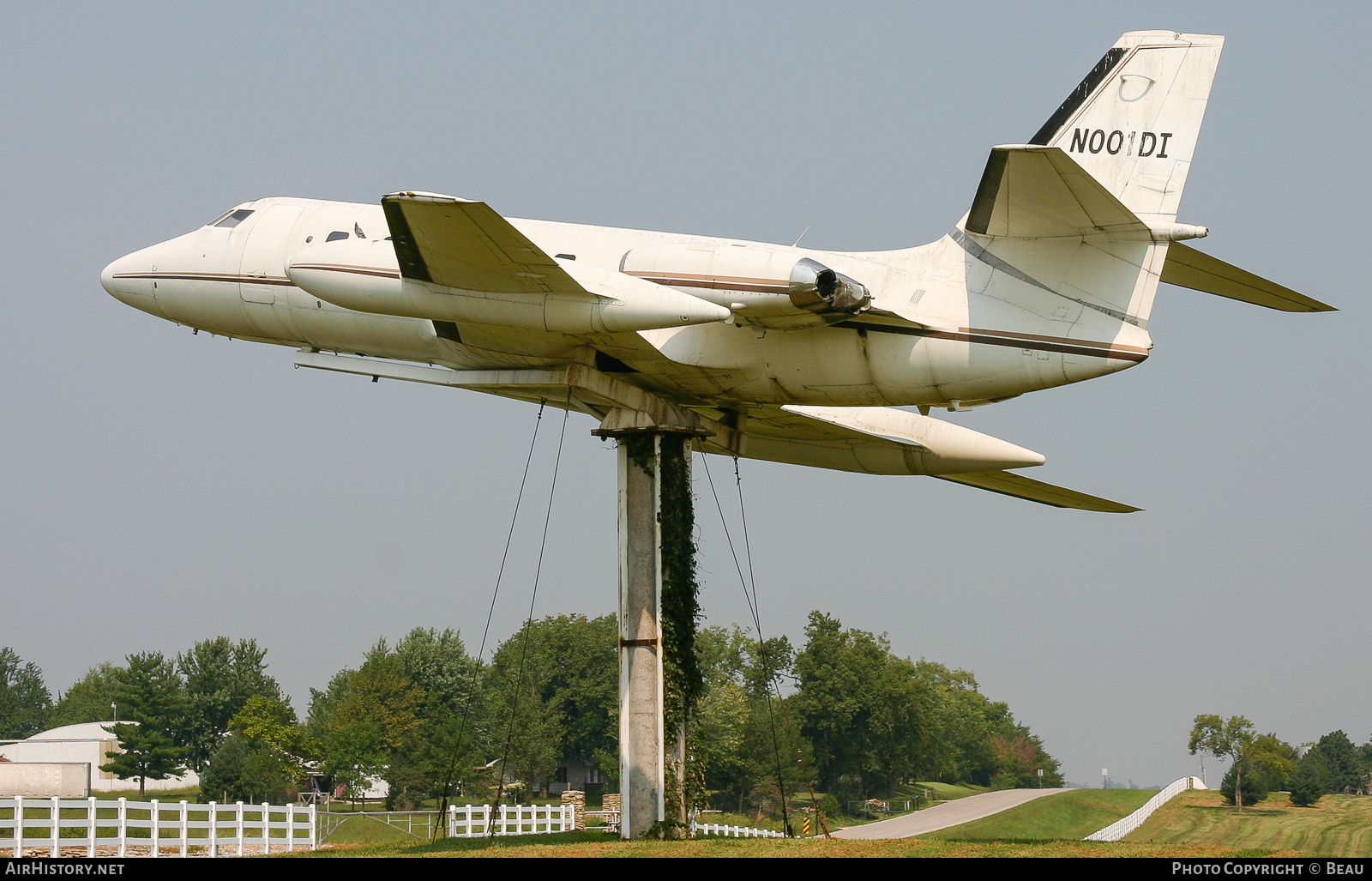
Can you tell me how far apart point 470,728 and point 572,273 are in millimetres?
50901

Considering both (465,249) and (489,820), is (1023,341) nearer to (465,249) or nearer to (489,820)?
(465,249)

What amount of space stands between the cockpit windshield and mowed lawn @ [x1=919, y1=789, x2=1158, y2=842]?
1304 inches

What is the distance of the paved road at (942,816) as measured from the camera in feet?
171

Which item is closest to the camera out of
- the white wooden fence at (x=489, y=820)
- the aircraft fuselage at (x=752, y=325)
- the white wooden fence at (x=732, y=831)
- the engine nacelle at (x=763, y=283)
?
the engine nacelle at (x=763, y=283)

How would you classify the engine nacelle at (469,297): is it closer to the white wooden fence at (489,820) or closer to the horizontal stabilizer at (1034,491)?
the horizontal stabilizer at (1034,491)

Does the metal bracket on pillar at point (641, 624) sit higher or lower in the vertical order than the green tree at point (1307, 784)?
higher

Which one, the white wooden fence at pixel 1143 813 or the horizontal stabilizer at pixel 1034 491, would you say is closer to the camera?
the horizontal stabilizer at pixel 1034 491

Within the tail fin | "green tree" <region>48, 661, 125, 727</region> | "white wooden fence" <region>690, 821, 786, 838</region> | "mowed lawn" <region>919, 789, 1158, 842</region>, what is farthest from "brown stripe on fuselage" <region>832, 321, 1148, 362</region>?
"green tree" <region>48, 661, 125, 727</region>

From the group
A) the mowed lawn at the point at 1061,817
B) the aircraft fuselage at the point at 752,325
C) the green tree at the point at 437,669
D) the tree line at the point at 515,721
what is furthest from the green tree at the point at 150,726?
the aircraft fuselage at the point at 752,325

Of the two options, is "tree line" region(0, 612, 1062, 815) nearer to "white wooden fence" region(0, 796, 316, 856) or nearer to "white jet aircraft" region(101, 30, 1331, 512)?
"white wooden fence" region(0, 796, 316, 856)

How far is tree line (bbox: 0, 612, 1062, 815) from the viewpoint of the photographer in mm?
59031

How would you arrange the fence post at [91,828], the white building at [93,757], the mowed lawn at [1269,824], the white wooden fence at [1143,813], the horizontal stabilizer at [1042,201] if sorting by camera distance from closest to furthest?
1. the horizontal stabilizer at [1042,201]
2. the fence post at [91,828]
3. the mowed lawn at [1269,824]
4. the white wooden fence at [1143,813]
5. the white building at [93,757]

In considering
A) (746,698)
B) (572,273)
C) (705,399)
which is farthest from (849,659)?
(572,273)

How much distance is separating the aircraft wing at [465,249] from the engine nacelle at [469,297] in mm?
148
